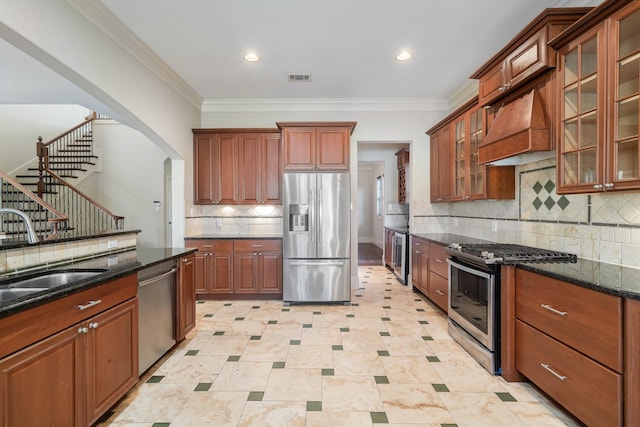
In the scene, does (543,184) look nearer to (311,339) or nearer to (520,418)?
(520,418)

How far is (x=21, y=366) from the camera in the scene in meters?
1.33

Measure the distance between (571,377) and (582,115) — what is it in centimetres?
160

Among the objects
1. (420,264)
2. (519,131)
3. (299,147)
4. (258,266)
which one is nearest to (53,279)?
(258,266)

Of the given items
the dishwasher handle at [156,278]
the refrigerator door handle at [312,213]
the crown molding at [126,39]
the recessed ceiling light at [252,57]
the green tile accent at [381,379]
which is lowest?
the green tile accent at [381,379]

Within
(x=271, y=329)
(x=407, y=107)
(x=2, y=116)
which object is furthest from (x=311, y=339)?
(x=2, y=116)

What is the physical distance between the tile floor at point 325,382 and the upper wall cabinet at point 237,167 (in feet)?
6.04

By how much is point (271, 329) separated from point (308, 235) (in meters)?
1.28

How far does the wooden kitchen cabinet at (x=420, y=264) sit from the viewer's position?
4184mm

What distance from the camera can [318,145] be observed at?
4273 millimetres

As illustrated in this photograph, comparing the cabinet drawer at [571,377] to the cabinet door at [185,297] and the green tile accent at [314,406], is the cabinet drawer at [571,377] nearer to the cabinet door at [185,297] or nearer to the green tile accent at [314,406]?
the green tile accent at [314,406]

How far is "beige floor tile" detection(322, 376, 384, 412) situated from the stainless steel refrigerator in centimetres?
179

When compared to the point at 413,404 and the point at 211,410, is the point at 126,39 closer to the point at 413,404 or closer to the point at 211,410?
the point at 211,410

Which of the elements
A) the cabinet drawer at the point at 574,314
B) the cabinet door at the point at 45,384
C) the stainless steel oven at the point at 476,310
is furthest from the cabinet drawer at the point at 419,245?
the cabinet door at the point at 45,384

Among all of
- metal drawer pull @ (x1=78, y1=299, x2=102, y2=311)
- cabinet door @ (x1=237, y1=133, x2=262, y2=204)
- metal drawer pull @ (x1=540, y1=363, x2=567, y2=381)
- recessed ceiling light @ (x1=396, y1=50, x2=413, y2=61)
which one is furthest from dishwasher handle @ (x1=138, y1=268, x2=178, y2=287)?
recessed ceiling light @ (x1=396, y1=50, x2=413, y2=61)
